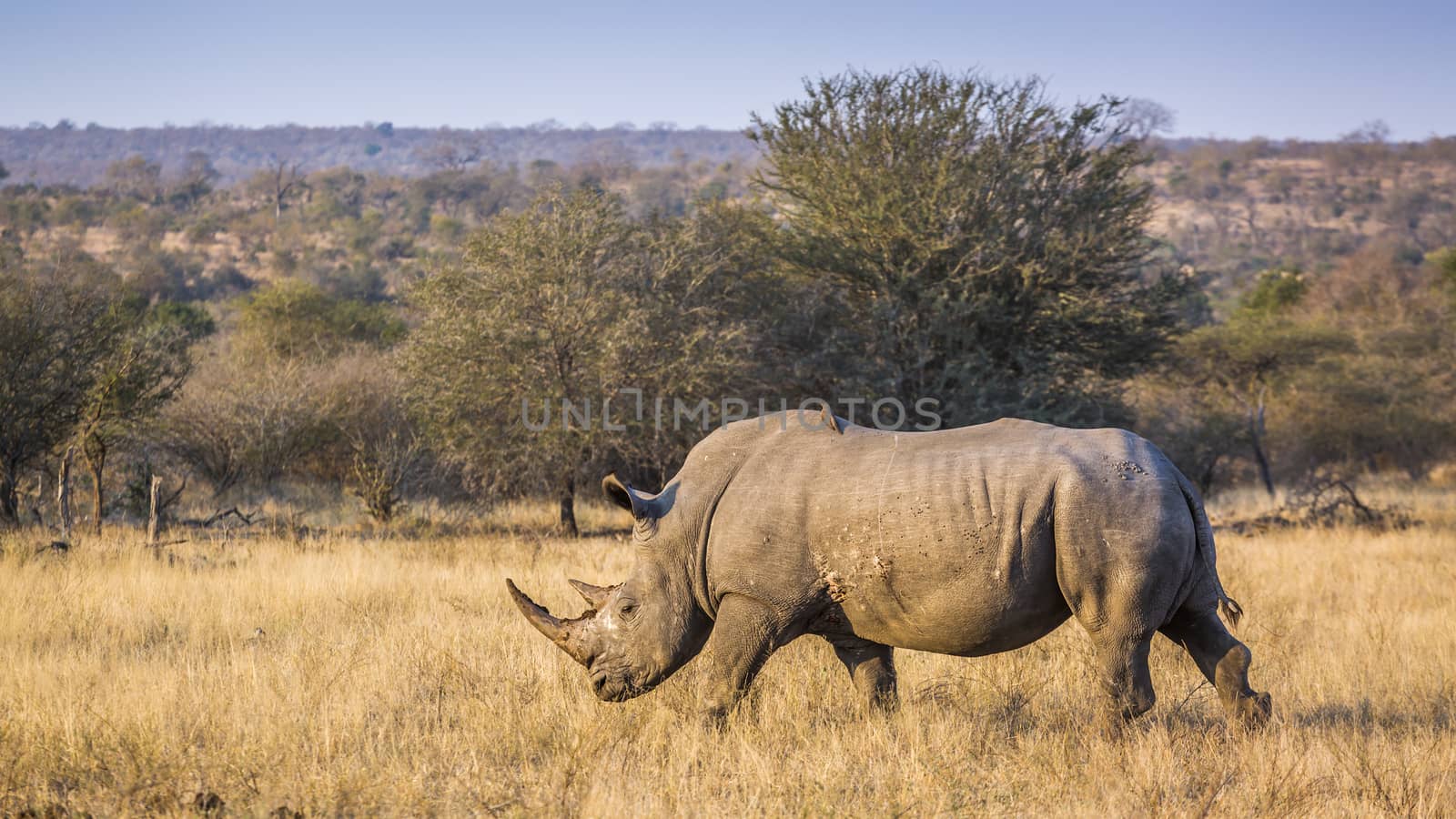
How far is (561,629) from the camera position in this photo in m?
5.70

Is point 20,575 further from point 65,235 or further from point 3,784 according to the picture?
point 65,235

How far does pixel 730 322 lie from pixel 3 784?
37.8 ft

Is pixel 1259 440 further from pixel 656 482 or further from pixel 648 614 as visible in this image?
pixel 648 614

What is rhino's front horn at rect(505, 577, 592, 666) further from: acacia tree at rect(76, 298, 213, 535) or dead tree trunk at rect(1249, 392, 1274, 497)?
dead tree trunk at rect(1249, 392, 1274, 497)

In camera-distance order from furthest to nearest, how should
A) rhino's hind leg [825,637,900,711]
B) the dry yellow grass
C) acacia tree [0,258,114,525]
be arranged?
acacia tree [0,258,114,525], rhino's hind leg [825,637,900,711], the dry yellow grass

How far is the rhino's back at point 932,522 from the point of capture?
4.88m

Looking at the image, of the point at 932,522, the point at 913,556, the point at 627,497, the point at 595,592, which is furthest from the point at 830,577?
the point at 595,592

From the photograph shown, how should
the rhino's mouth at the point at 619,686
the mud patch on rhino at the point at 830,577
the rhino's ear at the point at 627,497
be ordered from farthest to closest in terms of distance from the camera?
the rhino's mouth at the point at 619,686 → the rhino's ear at the point at 627,497 → the mud patch on rhino at the point at 830,577

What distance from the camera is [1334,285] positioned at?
123 feet

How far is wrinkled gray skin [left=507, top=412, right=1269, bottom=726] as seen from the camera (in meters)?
4.86

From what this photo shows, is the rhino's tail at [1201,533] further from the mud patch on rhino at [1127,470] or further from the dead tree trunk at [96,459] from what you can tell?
the dead tree trunk at [96,459]

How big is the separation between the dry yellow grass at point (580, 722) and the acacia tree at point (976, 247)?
7312mm

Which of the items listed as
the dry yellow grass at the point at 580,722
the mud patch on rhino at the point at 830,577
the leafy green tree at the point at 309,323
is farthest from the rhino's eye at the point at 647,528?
the leafy green tree at the point at 309,323

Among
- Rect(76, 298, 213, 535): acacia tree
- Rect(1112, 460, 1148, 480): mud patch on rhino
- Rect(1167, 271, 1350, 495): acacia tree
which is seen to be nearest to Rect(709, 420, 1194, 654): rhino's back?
Rect(1112, 460, 1148, 480): mud patch on rhino
